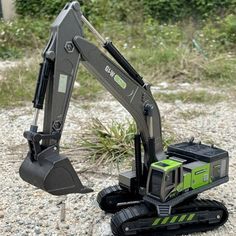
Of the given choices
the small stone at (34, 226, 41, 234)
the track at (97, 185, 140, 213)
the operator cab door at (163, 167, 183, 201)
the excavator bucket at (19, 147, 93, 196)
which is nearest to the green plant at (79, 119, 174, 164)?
the track at (97, 185, 140, 213)

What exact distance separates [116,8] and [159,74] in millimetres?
4330

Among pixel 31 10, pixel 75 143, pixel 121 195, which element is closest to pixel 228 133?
pixel 75 143

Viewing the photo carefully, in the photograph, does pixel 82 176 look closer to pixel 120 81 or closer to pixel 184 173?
pixel 184 173

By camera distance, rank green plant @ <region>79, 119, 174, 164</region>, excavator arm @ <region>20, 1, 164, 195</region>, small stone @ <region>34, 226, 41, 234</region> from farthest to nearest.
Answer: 1. green plant @ <region>79, 119, 174, 164</region>
2. small stone @ <region>34, 226, 41, 234</region>
3. excavator arm @ <region>20, 1, 164, 195</region>

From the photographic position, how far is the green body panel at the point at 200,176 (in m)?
4.31

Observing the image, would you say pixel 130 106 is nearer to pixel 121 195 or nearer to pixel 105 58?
pixel 105 58

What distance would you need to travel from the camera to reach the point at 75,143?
6.55 m

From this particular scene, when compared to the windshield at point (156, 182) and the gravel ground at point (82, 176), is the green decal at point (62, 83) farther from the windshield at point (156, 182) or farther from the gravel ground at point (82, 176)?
the gravel ground at point (82, 176)

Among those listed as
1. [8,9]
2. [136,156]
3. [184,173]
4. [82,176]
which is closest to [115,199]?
[136,156]

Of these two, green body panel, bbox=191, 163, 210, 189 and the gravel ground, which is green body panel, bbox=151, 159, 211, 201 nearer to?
green body panel, bbox=191, 163, 210, 189

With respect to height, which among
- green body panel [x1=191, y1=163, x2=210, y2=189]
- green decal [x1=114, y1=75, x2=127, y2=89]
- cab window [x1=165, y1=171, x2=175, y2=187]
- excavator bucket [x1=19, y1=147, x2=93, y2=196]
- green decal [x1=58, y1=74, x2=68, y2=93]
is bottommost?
green body panel [x1=191, y1=163, x2=210, y2=189]

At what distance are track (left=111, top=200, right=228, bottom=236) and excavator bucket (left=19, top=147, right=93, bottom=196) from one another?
0.56 metres

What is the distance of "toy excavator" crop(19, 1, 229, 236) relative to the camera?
12.1ft

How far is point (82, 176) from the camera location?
221 inches
